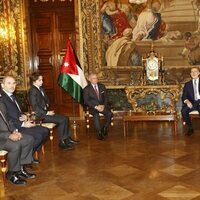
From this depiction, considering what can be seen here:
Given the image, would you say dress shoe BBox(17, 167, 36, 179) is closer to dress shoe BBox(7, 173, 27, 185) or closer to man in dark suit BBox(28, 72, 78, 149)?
dress shoe BBox(7, 173, 27, 185)

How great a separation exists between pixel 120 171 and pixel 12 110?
1.74 m

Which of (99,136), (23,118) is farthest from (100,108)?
(23,118)

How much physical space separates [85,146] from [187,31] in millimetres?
3967

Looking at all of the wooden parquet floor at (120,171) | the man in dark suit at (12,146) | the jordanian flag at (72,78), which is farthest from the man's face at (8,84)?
the jordanian flag at (72,78)

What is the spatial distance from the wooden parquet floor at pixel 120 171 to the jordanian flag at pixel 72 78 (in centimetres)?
104

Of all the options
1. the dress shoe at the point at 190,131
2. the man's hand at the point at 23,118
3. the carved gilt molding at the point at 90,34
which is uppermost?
the carved gilt molding at the point at 90,34

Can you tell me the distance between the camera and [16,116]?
489cm

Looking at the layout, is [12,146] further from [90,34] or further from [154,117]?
[90,34]

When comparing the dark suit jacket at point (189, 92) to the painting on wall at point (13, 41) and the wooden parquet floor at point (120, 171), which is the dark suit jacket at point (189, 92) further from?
the painting on wall at point (13, 41)

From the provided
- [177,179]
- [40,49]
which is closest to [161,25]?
[40,49]

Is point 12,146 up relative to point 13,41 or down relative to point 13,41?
down

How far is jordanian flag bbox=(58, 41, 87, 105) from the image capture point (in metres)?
7.30

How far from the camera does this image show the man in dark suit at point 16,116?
4762 mm

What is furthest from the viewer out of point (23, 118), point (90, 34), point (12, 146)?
point (90, 34)
